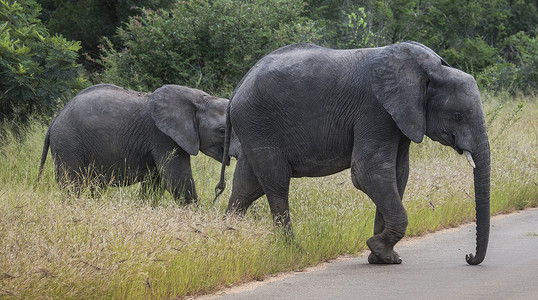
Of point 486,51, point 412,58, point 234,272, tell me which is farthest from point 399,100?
point 486,51

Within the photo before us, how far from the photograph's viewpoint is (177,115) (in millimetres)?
10312

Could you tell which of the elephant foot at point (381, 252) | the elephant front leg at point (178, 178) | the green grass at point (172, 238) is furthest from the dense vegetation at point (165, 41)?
the elephant foot at point (381, 252)

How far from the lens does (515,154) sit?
13.1 metres

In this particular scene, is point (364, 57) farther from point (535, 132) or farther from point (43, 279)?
point (535, 132)

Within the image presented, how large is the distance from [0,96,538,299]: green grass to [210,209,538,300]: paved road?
306 millimetres

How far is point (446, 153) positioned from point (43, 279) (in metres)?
9.81

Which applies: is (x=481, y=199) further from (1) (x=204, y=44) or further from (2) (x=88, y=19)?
(2) (x=88, y=19)

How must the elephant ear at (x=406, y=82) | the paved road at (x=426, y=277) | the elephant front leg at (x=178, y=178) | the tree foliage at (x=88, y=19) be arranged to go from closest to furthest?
the paved road at (x=426, y=277)
the elephant ear at (x=406, y=82)
the elephant front leg at (x=178, y=178)
the tree foliage at (x=88, y=19)

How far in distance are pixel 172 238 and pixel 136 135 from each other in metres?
4.17

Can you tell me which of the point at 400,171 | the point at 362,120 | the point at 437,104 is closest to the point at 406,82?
the point at 437,104

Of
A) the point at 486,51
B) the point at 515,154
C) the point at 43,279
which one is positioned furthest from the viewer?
the point at 486,51

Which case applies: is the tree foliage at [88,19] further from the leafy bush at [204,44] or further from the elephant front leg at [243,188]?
the elephant front leg at [243,188]

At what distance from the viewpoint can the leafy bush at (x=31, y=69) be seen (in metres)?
13.8

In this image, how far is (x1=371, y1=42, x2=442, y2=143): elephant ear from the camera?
23.6 feet
